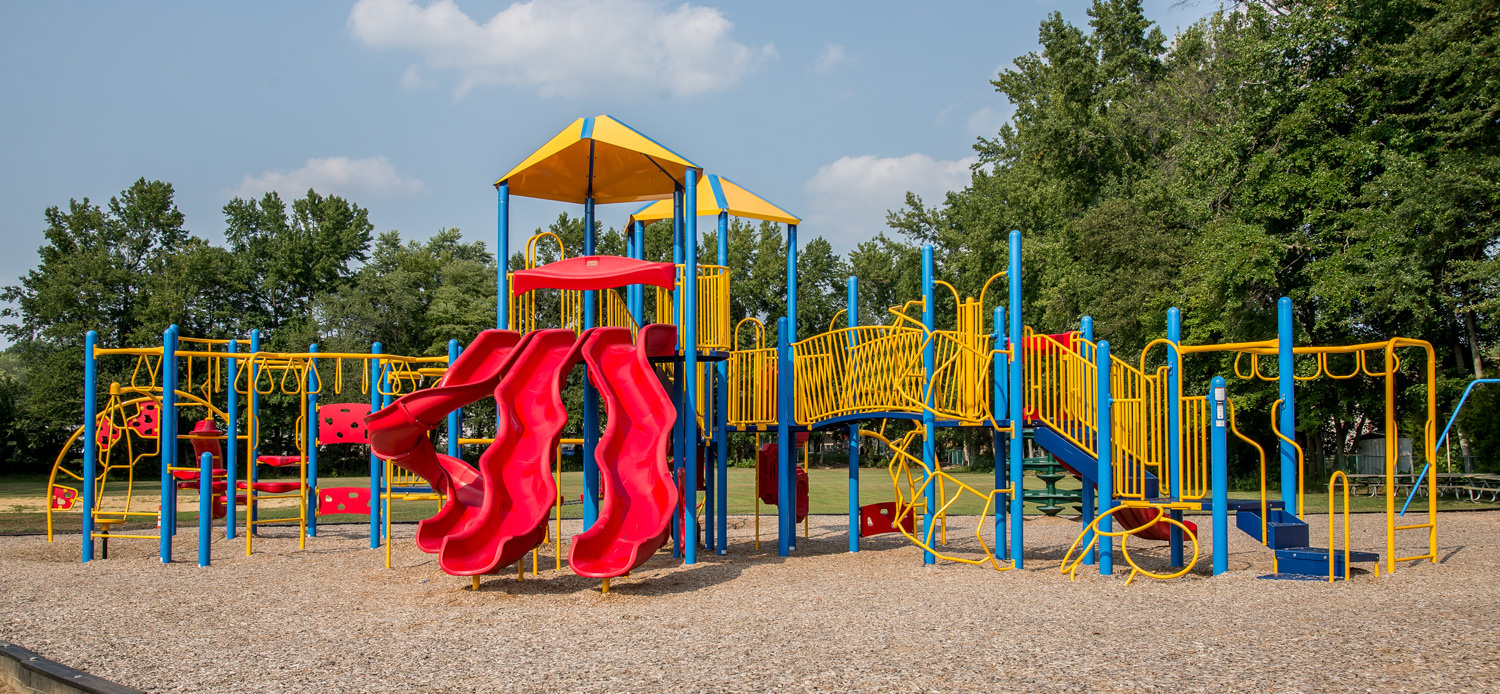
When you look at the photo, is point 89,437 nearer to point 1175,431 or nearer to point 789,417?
point 789,417

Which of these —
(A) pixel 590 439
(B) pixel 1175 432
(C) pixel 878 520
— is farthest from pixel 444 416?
(B) pixel 1175 432

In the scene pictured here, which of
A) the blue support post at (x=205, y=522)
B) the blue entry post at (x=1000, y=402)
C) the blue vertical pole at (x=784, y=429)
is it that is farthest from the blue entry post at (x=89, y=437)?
the blue entry post at (x=1000, y=402)

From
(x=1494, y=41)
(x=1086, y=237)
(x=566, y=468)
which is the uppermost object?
(x=1494, y=41)

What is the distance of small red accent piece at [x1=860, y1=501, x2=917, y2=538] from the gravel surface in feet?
4.56

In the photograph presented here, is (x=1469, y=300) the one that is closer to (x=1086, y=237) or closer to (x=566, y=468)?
(x=1086, y=237)

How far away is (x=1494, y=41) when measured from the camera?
21672mm

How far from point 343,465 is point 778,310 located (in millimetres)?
24722

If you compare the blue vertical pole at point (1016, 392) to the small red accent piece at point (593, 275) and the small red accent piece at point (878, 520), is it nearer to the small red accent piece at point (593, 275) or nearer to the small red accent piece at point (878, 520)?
the small red accent piece at point (878, 520)

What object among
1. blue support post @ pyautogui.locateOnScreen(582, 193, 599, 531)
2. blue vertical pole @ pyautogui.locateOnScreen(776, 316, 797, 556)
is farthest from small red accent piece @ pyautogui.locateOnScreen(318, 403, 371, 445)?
blue vertical pole @ pyautogui.locateOnScreen(776, 316, 797, 556)

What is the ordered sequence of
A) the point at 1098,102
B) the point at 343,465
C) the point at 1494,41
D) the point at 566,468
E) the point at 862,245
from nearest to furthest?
1. the point at 1494,41
2. the point at 1098,102
3. the point at 343,465
4. the point at 566,468
5. the point at 862,245

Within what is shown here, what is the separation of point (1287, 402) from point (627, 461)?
7184mm

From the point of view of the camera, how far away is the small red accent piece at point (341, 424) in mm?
14281

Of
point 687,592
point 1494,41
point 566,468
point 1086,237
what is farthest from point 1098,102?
point 687,592

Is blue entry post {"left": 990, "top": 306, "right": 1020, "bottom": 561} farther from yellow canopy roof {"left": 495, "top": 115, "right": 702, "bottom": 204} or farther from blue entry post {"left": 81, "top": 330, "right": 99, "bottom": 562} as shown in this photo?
blue entry post {"left": 81, "top": 330, "right": 99, "bottom": 562}
